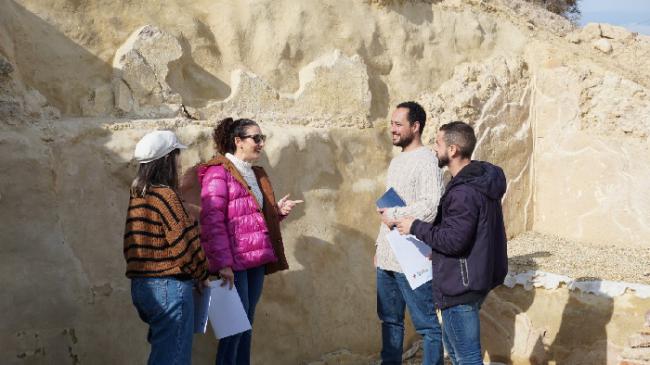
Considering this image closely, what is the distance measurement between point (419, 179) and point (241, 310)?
112 cm

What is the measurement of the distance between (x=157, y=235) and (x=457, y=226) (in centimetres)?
130

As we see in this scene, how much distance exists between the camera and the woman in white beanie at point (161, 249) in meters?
2.95

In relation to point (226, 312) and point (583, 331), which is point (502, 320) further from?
point (226, 312)

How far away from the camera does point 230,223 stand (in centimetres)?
348

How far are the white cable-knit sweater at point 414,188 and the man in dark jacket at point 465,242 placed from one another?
207 mm

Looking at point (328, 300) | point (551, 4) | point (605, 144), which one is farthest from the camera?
point (551, 4)

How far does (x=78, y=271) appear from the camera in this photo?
3623mm

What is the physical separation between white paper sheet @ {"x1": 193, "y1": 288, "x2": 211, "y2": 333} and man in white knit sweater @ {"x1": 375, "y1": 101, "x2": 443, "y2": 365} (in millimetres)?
981

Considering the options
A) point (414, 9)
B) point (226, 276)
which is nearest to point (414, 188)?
point (226, 276)

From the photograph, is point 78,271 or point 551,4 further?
point 551,4

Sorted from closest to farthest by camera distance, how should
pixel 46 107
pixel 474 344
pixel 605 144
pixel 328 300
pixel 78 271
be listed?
pixel 474 344 < pixel 78 271 < pixel 46 107 < pixel 328 300 < pixel 605 144

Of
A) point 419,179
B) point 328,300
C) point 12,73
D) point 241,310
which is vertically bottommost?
point 328,300

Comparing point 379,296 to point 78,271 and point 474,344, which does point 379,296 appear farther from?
point 78,271

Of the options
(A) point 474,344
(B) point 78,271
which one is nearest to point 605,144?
(A) point 474,344
